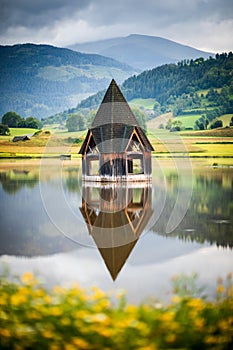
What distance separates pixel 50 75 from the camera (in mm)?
127750

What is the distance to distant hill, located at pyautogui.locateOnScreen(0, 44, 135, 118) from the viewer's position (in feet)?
387

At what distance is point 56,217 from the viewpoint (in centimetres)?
1142

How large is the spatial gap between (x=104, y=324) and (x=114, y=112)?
16.5 meters

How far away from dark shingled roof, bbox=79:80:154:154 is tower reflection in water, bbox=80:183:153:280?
234cm

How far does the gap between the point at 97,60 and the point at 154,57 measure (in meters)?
17.9

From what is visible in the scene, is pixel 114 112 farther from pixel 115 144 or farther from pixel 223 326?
pixel 223 326

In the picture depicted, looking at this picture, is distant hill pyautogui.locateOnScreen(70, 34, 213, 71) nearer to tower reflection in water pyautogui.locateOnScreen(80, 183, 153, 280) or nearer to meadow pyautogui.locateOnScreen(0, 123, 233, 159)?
meadow pyautogui.locateOnScreen(0, 123, 233, 159)

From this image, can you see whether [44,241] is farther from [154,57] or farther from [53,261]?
[154,57]

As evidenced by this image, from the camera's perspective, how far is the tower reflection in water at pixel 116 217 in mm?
7980

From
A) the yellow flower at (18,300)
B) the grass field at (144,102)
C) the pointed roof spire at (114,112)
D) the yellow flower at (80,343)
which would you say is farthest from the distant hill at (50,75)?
the yellow flower at (80,343)

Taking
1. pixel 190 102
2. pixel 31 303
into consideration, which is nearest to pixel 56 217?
pixel 31 303

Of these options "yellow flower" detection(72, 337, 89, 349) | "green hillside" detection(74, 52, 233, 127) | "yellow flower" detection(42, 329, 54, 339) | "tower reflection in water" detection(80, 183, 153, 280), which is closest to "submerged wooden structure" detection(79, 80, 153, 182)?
"tower reflection in water" detection(80, 183, 153, 280)

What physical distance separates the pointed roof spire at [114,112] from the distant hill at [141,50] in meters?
86.0

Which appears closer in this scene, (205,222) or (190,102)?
(205,222)
